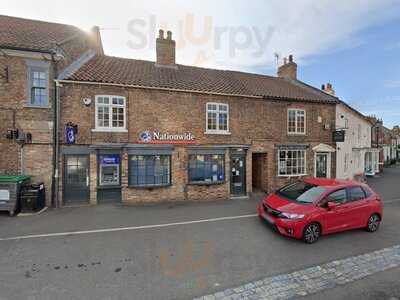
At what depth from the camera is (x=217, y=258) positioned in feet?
16.8

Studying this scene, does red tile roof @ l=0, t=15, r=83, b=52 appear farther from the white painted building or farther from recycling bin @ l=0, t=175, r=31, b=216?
the white painted building

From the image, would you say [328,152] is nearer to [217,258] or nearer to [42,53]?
[217,258]

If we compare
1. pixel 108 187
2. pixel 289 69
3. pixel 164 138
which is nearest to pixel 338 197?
pixel 164 138

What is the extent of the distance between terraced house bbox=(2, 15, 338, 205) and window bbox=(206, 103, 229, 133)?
0.17 ft

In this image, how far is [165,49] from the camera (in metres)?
13.2

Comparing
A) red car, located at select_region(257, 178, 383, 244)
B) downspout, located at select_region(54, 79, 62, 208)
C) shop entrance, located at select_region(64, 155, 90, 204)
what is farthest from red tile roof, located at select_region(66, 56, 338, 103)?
red car, located at select_region(257, 178, 383, 244)

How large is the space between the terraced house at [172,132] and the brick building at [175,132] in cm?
4

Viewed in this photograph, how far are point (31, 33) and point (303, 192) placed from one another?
1362 cm

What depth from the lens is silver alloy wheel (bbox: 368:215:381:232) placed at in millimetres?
6866

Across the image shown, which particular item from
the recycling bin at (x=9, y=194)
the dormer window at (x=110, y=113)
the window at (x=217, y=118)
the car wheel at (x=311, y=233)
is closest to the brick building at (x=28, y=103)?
the recycling bin at (x=9, y=194)

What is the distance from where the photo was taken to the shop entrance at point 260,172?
12.9 metres

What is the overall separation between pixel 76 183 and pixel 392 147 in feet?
160

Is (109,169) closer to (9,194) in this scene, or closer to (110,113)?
(110,113)

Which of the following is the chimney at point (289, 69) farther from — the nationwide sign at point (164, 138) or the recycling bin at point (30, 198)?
the recycling bin at point (30, 198)
